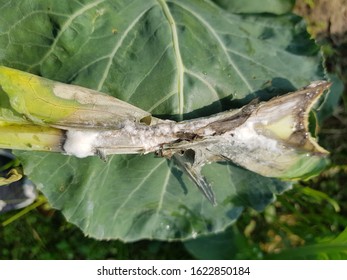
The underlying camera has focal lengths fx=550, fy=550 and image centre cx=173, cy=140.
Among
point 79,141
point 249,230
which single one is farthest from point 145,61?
point 249,230

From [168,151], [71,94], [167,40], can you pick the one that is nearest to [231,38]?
[167,40]

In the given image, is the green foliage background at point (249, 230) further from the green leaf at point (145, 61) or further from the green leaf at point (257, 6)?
the green leaf at point (257, 6)

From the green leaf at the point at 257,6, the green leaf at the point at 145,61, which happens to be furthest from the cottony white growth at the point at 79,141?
the green leaf at the point at 257,6

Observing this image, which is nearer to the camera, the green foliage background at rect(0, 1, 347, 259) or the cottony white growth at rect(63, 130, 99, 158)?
the cottony white growth at rect(63, 130, 99, 158)

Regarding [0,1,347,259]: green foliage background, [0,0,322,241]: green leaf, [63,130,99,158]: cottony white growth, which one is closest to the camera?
[63,130,99,158]: cottony white growth

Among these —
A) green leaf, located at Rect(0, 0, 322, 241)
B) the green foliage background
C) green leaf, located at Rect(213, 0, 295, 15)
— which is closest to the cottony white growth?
green leaf, located at Rect(0, 0, 322, 241)

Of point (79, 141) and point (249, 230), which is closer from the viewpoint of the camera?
point (79, 141)

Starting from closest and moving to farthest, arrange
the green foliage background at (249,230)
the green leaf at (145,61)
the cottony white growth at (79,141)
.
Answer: the cottony white growth at (79,141)
the green leaf at (145,61)
the green foliage background at (249,230)

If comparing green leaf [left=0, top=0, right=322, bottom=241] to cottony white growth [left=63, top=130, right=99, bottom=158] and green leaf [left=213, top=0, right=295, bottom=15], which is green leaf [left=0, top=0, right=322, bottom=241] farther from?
cottony white growth [left=63, top=130, right=99, bottom=158]

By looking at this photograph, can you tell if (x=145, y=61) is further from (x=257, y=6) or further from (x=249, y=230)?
(x=249, y=230)
